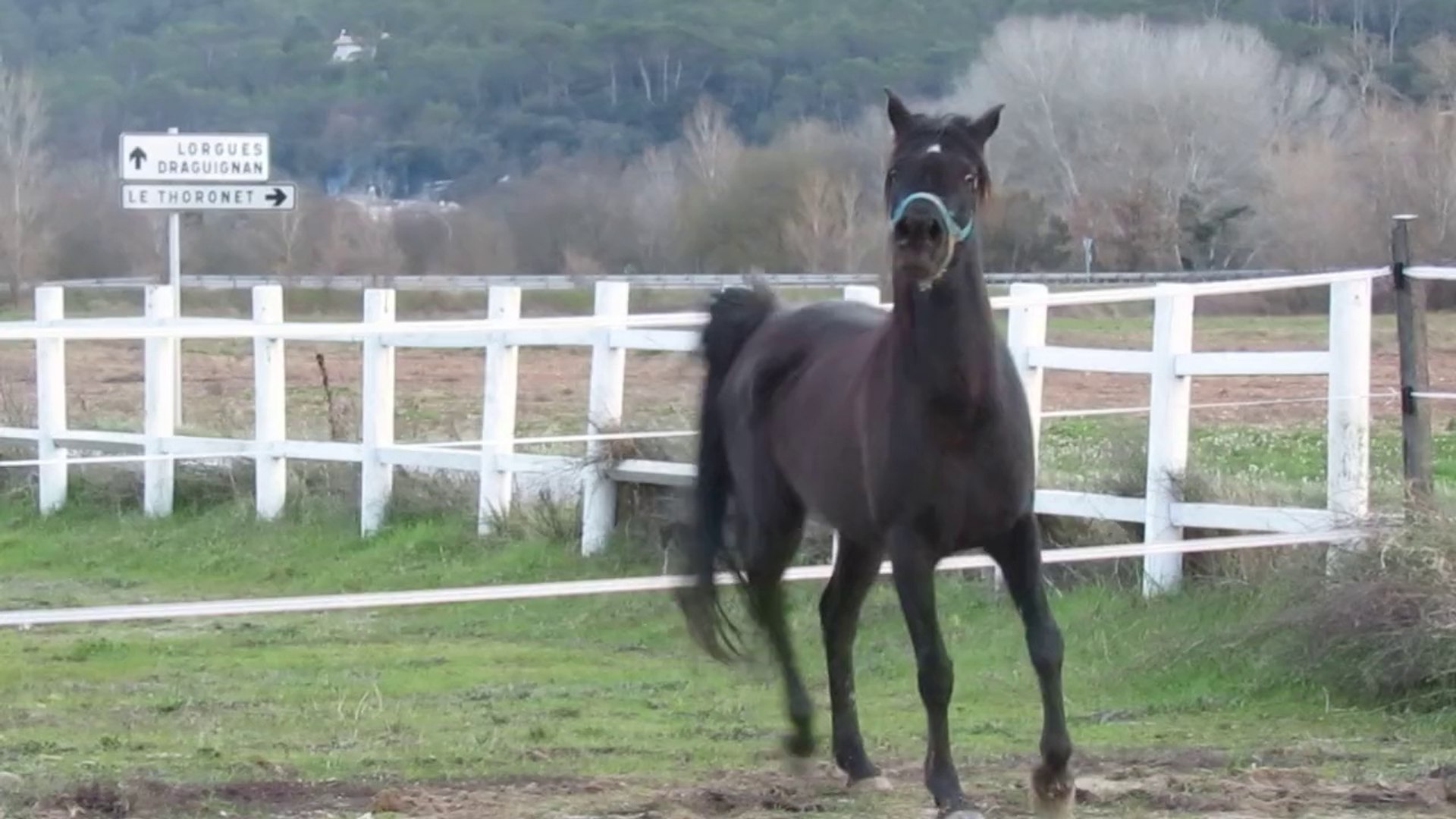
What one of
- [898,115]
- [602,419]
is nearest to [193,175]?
[602,419]

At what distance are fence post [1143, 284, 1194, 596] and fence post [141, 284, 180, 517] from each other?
23.2ft

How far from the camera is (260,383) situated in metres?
13.7

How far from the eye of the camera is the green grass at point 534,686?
708 cm

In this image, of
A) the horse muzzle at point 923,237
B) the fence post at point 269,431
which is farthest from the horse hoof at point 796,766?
the fence post at point 269,431

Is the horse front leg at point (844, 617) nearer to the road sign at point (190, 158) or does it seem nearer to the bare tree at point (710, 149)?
the road sign at point (190, 158)

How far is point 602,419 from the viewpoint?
39.5ft

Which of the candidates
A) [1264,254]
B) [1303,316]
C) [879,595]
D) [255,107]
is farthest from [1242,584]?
[255,107]

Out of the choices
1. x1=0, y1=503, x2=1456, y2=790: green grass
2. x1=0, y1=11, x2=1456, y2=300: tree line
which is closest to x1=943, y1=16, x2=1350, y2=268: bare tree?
x1=0, y1=11, x2=1456, y2=300: tree line

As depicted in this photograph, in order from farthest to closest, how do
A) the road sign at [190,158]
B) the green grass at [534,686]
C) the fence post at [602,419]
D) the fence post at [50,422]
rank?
the road sign at [190,158] < the fence post at [50,422] < the fence post at [602,419] < the green grass at [534,686]

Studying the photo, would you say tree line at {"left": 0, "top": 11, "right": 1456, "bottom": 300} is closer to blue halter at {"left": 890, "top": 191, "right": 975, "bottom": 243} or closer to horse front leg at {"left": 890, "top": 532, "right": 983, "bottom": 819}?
horse front leg at {"left": 890, "top": 532, "right": 983, "bottom": 819}

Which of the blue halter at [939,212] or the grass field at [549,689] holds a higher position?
the blue halter at [939,212]

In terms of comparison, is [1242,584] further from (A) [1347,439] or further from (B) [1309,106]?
(B) [1309,106]

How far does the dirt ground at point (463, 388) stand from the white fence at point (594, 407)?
67 centimetres

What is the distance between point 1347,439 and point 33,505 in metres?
9.49
